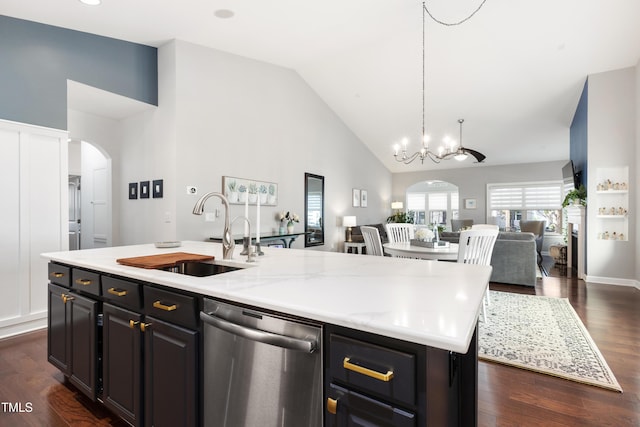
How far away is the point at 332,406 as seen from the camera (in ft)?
3.19

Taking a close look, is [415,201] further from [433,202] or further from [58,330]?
[58,330]

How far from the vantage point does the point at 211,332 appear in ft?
4.20

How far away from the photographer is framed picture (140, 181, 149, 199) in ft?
14.6

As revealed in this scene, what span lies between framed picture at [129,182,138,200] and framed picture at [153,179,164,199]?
1.59ft

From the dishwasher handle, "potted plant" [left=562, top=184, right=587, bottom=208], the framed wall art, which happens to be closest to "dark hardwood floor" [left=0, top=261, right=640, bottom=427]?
the dishwasher handle

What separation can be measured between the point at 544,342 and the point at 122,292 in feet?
10.6

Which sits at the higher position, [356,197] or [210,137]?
[210,137]

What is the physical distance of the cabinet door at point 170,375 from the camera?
133 centimetres

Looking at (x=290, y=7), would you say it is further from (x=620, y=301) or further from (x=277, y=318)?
(x=620, y=301)

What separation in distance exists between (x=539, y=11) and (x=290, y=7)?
317cm

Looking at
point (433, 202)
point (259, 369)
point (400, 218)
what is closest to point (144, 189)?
point (259, 369)

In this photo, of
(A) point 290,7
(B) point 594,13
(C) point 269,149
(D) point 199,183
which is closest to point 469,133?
(B) point 594,13

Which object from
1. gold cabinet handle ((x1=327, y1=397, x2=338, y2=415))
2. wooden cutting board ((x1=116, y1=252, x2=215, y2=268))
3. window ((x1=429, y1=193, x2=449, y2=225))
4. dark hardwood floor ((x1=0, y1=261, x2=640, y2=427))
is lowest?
dark hardwood floor ((x1=0, y1=261, x2=640, y2=427))

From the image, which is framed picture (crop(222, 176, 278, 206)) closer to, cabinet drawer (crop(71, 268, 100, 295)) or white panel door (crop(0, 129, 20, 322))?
white panel door (crop(0, 129, 20, 322))
